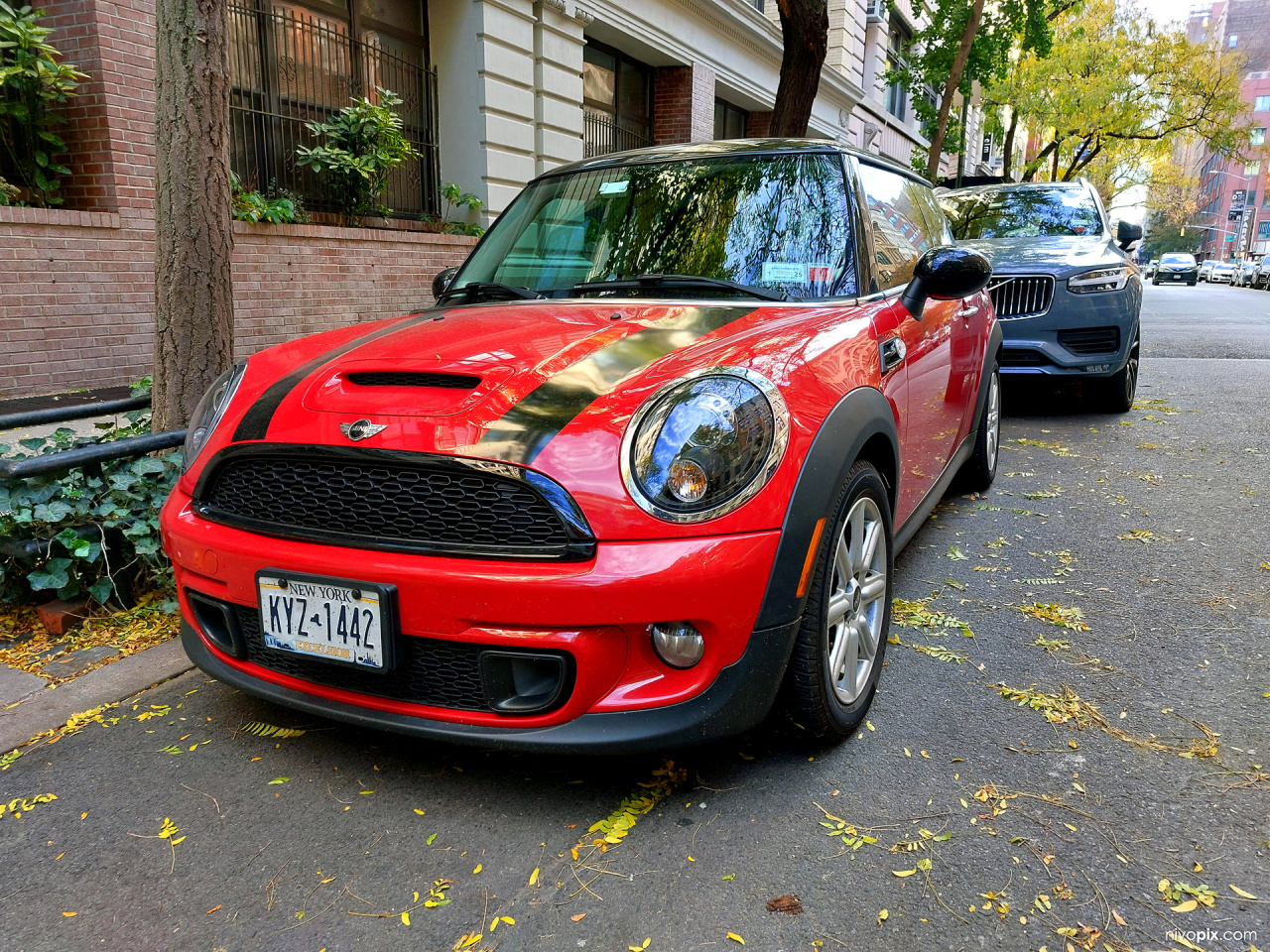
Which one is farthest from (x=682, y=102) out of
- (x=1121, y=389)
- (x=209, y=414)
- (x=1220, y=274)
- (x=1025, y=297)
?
(x=1220, y=274)

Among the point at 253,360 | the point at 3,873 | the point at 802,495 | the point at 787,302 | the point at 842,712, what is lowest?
the point at 3,873

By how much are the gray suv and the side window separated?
8.14 ft

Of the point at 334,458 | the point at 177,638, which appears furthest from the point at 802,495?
the point at 177,638

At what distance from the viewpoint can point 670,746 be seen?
6.62ft

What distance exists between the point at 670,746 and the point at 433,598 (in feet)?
1.93

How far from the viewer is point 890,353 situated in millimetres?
2887

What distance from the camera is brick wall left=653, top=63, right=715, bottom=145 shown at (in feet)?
48.5

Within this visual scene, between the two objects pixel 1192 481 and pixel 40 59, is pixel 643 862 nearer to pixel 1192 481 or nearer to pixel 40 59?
pixel 1192 481

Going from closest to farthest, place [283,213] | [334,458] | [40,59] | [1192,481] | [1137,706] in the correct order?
[334,458]
[1137,706]
[1192,481]
[40,59]
[283,213]

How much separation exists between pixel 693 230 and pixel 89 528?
89.6 inches

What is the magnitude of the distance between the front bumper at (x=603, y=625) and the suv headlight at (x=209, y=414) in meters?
0.54

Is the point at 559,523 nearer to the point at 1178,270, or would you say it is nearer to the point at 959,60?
the point at 959,60

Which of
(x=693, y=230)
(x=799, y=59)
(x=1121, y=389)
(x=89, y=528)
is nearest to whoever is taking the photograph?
(x=693, y=230)

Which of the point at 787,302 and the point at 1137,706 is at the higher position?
the point at 787,302
